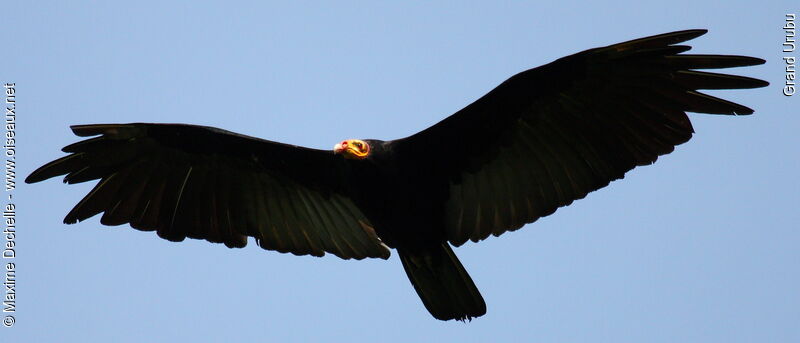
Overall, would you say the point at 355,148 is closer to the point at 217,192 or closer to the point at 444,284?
the point at 444,284

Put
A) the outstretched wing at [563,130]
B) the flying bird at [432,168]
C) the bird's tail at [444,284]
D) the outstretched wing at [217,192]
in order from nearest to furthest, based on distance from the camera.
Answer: the outstretched wing at [563,130], the flying bird at [432,168], the bird's tail at [444,284], the outstretched wing at [217,192]

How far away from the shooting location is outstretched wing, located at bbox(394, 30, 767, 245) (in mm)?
9430

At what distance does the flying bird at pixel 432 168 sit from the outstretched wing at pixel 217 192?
0.01m

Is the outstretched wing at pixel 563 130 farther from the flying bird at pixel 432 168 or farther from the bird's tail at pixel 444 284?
the bird's tail at pixel 444 284

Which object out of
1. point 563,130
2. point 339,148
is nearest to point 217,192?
point 339,148

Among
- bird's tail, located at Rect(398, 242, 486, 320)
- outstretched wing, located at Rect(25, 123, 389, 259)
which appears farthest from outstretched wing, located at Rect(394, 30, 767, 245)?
outstretched wing, located at Rect(25, 123, 389, 259)

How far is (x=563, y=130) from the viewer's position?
10094 mm

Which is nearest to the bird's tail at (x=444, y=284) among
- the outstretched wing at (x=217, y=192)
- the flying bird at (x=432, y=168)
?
the flying bird at (x=432, y=168)

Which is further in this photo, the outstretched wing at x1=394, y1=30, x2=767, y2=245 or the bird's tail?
the bird's tail

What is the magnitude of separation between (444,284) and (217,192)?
256 centimetres

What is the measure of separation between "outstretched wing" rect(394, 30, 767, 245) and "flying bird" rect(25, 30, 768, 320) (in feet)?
0.04

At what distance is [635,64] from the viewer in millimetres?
9539

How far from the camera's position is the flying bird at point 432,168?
9617 millimetres

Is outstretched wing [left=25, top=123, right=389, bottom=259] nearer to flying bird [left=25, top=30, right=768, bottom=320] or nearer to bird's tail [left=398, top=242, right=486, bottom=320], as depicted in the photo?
flying bird [left=25, top=30, right=768, bottom=320]
